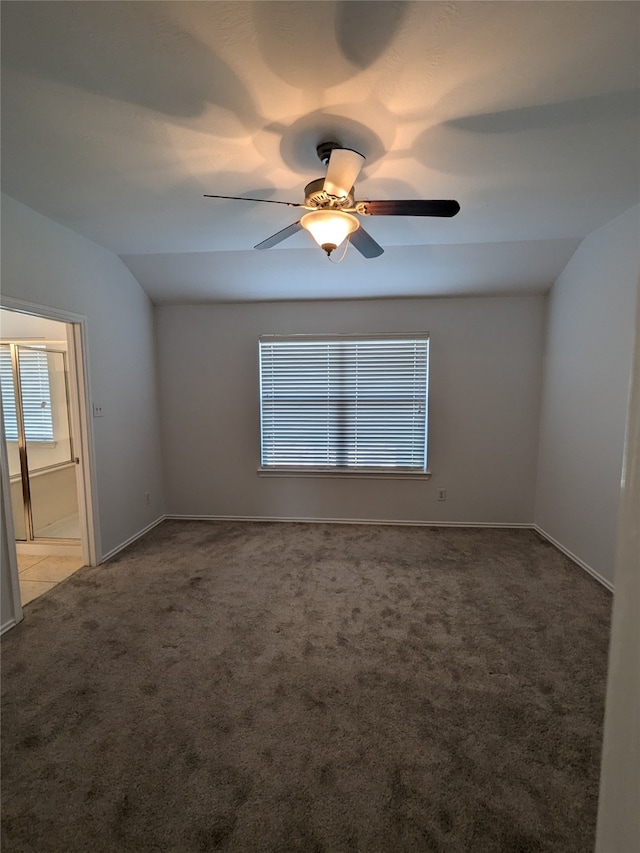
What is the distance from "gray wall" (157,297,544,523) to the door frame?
1134mm

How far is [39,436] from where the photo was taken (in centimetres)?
407

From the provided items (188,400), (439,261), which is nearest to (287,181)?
(439,261)

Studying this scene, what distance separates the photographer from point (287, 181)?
2148 mm

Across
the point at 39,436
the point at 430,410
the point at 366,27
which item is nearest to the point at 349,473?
the point at 430,410

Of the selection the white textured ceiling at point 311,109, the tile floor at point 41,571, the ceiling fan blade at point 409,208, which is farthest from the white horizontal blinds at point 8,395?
the ceiling fan blade at point 409,208

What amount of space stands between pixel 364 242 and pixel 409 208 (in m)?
0.45

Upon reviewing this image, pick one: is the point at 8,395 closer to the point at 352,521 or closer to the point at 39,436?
the point at 39,436

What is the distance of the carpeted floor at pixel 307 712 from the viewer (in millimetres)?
1274

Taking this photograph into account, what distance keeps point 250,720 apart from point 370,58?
2.76 metres

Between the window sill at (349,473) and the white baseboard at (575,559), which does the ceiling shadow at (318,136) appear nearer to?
the window sill at (349,473)

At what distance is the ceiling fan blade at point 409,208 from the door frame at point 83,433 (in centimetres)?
234

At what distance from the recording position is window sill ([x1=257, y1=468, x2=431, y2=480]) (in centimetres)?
393

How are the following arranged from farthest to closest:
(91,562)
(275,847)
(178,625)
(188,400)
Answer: (188,400), (91,562), (178,625), (275,847)

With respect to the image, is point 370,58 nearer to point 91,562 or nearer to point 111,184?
point 111,184
